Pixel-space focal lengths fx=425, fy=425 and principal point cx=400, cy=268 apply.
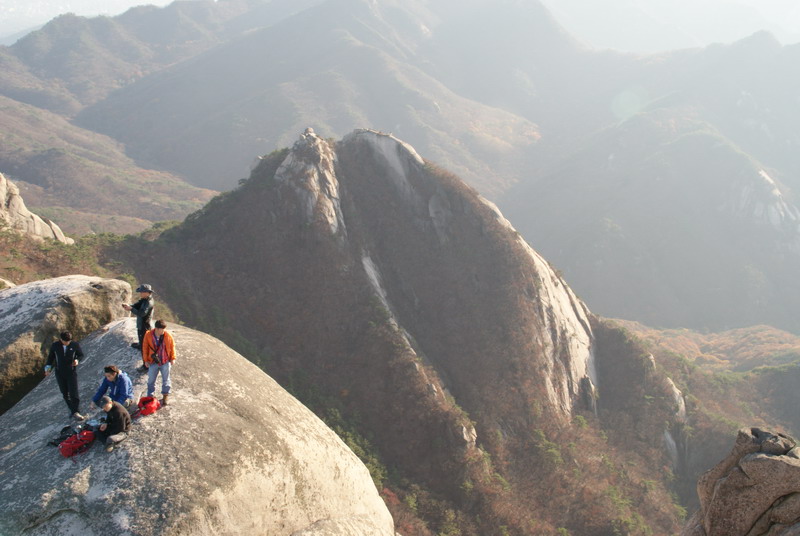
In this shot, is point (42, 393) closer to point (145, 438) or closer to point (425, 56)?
point (145, 438)

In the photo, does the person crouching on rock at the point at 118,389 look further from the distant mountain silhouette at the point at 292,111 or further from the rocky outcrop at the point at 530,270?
the distant mountain silhouette at the point at 292,111

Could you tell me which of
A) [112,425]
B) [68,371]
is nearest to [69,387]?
[68,371]

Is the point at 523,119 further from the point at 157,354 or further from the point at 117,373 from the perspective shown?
the point at 117,373

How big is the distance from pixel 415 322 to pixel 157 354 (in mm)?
20574

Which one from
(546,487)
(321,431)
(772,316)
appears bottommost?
(772,316)

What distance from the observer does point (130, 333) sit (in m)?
12.0

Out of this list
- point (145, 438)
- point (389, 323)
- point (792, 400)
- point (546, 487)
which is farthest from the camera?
point (792, 400)

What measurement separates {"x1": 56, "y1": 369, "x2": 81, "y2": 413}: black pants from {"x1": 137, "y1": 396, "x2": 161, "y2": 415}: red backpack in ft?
5.37

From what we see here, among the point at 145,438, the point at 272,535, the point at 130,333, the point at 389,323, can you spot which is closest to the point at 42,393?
the point at 130,333

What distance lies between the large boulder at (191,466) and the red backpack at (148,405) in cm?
18

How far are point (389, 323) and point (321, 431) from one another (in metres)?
13.3

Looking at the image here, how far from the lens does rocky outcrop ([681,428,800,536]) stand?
30.5 ft

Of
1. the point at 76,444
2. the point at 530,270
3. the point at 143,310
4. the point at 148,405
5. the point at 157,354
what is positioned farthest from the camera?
the point at 530,270

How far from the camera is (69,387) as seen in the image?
9.72 metres
